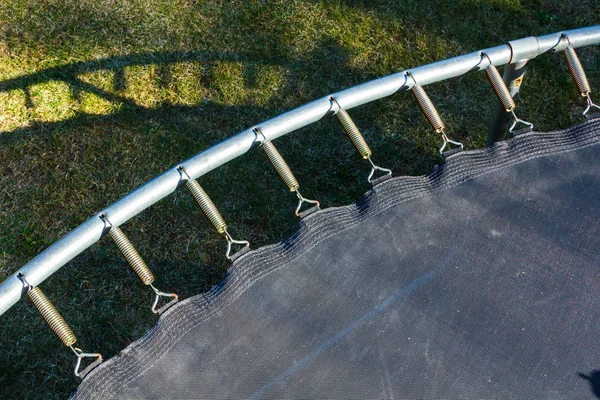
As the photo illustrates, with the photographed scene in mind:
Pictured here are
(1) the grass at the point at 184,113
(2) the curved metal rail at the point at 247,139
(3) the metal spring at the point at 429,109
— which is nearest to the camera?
(2) the curved metal rail at the point at 247,139

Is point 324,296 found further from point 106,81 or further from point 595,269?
point 106,81

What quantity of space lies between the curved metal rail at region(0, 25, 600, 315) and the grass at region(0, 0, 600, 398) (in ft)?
3.14

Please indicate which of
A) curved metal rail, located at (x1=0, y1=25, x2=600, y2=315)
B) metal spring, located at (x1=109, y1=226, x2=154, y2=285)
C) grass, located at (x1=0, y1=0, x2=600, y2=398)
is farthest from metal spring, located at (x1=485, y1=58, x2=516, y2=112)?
metal spring, located at (x1=109, y1=226, x2=154, y2=285)

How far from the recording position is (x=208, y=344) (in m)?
1.84

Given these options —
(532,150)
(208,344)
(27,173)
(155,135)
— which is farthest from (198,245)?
(532,150)

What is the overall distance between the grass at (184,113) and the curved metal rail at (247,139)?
0.96 m

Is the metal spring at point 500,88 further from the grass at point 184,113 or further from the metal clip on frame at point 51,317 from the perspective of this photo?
the metal clip on frame at point 51,317

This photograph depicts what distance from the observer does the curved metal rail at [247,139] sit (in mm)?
1755

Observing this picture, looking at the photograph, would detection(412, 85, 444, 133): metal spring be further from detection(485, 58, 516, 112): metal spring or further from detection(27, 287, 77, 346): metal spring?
detection(27, 287, 77, 346): metal spring

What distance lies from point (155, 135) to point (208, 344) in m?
1.46

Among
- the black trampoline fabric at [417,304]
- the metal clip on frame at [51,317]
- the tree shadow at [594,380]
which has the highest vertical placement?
the metal clip on frame at [51,317]

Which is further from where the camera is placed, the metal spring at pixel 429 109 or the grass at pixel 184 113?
the grass at pixel 184 113

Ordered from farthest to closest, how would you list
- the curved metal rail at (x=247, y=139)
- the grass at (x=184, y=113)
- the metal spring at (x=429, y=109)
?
1. the grass at (x=184, y=113)
2. the metal spring at (x=429, y=109)
3. the curved metal rail at (x=247, y=139)

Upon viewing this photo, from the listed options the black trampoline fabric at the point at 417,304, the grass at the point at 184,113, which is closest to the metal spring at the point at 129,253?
the black trampoline fabric at the point at 417,304
